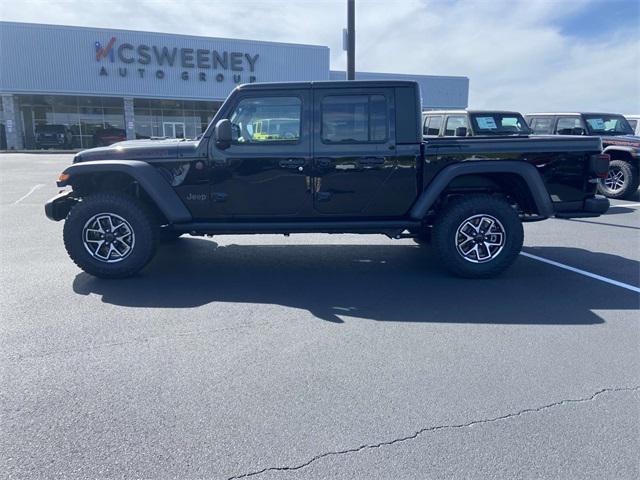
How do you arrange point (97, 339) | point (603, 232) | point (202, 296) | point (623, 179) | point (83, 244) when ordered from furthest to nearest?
point (623, 179), point (603, 232), point (83, 244), point (202, 296), point (97, 339)

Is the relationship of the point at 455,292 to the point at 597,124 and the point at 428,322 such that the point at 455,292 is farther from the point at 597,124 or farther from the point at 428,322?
the point at 597,124

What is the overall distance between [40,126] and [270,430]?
38.1 meters

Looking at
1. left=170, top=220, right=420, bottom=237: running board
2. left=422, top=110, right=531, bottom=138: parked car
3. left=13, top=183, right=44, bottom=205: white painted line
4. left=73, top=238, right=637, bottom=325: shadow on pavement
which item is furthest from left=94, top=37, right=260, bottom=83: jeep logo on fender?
left=170, top=220, right=420, bottom=237: running board

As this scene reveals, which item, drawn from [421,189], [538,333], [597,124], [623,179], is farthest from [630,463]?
[597,124]

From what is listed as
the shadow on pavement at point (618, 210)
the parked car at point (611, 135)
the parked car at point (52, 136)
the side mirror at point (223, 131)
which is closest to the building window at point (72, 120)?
the parked car at point (52, 136)

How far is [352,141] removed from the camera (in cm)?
498

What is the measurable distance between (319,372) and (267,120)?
2.93 metres

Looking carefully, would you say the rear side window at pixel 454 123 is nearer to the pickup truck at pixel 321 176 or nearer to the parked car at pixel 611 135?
the parked car at pixel 611 135

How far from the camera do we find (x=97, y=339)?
3.57 meters

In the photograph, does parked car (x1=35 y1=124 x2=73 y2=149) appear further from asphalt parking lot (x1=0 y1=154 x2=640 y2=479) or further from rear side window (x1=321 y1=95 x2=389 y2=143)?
rear side window (x1=321 y1=95 x2=389 y2=143)

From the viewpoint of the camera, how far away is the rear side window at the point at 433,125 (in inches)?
458

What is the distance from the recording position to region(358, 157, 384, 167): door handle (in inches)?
195

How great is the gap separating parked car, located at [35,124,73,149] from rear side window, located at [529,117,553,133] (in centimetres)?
3265

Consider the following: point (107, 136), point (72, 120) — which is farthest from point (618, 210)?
point (72, 120)
